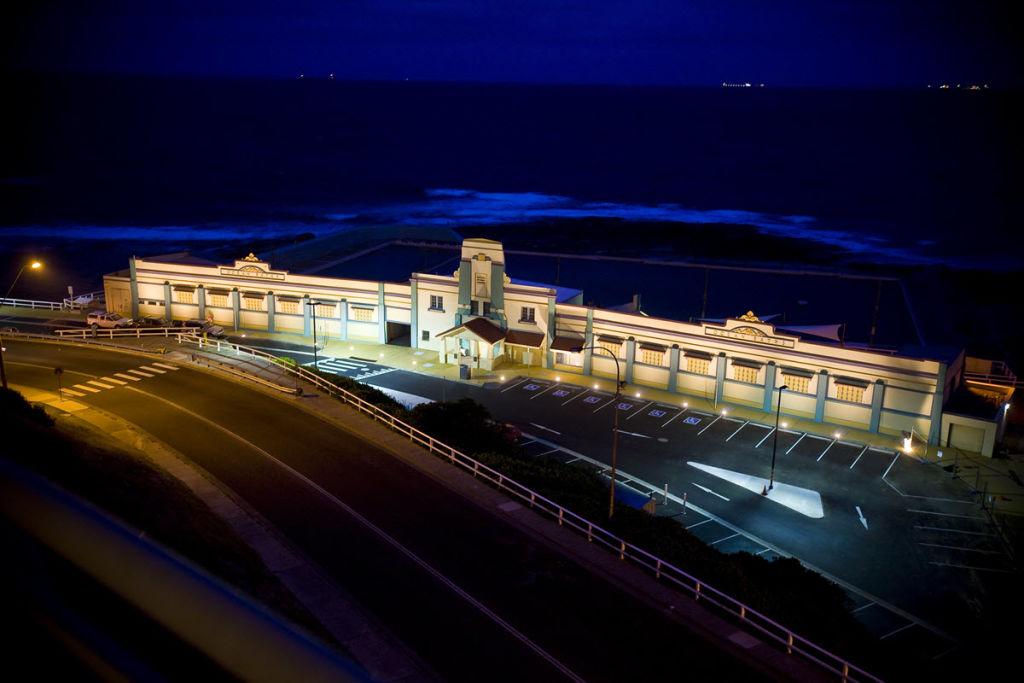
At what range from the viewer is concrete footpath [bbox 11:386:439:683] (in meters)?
22.9

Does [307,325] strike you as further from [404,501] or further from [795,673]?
[795,673]

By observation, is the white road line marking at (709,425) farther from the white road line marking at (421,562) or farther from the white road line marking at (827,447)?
the white road line marking at (421,562)

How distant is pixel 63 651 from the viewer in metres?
3.55

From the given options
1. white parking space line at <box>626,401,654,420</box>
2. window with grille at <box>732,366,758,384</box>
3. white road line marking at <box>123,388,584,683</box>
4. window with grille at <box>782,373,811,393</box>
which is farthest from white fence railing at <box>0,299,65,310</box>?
window with grille at <box>782,373,811,393</box>

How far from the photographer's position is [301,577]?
88.1 ft

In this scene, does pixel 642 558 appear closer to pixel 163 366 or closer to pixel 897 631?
pixel 897 631

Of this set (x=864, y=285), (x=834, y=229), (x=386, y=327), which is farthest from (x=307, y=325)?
(x=834, y=229)

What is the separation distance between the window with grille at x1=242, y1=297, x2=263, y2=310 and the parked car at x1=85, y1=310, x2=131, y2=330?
840 cm

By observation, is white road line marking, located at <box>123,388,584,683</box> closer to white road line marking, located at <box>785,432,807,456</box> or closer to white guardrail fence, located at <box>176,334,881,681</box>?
white guardrail fence, located at <box>176,334,881,681</box>

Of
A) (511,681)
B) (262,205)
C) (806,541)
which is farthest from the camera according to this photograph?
(262,205)

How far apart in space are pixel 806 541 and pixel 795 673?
14.3m

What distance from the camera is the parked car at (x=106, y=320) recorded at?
62812mm

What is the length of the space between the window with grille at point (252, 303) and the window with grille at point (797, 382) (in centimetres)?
3889

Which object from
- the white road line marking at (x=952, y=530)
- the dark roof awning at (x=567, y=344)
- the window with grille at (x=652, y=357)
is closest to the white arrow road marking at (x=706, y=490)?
the white road line marking at (x=952, y=530)
